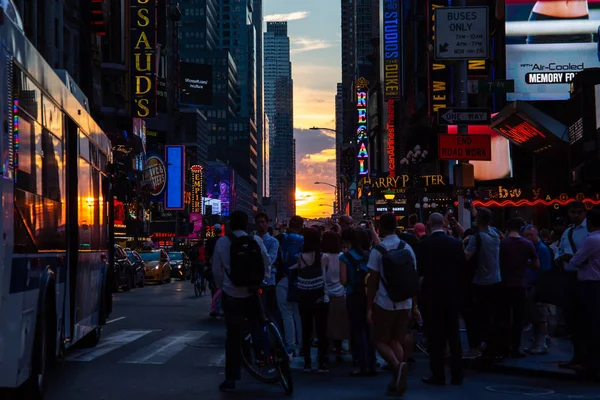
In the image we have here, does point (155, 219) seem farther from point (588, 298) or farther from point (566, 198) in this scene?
point (588, 298)

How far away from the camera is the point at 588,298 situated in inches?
485

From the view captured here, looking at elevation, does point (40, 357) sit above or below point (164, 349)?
above

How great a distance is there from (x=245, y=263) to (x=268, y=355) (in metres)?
1.10

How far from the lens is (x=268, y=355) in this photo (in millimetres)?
11180

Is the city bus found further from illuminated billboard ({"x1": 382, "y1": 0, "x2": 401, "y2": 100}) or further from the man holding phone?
illuminated billboard ({"x1": 382, "y1": 0, "x2": 401, "y2": 100})

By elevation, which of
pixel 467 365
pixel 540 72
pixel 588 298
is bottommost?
pixel 467 365

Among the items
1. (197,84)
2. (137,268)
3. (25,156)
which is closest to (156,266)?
(137,268)

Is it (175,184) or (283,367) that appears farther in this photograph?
(175,184)

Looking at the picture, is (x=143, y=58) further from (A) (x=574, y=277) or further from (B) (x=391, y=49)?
(A) (x=574, y=277)

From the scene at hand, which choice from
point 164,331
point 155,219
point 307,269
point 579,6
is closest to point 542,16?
point 579,6

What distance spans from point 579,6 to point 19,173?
46.4m

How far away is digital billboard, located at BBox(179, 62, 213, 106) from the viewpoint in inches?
7195

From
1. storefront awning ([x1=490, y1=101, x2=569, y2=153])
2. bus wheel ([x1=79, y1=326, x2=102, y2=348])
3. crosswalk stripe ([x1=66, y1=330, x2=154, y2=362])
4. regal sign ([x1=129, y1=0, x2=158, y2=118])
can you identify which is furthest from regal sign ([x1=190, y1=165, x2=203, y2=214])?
bus wheel ([x1=79, y1=326, x2=102, y2=348])

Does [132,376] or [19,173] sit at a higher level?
[19,173]
